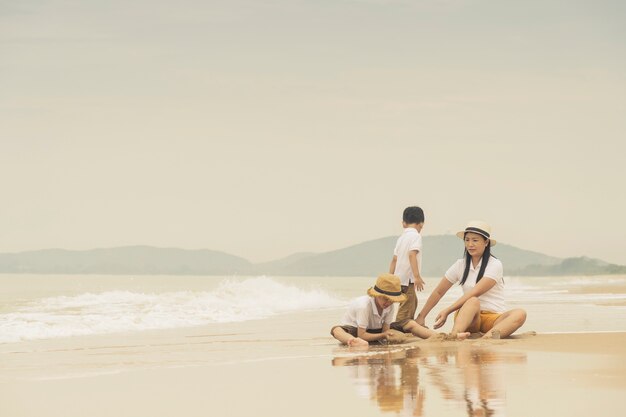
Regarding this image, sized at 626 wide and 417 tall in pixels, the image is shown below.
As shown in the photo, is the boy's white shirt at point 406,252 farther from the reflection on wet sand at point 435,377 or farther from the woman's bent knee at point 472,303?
the reflection on wet sand at point 435,377

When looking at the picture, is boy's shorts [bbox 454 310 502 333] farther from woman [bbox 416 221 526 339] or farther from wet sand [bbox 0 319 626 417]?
wet sand [bbox 0 319 626 417]

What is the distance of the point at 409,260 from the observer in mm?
10484

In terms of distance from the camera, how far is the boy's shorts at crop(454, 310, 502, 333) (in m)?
9.82

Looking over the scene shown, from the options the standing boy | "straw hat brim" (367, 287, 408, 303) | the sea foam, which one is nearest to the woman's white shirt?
the standing boy

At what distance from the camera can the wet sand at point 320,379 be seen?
548 cm

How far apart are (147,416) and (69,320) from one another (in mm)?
8743

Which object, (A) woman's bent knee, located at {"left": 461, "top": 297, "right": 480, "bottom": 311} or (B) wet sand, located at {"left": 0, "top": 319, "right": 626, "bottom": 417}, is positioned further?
(A) woman's bent knee, located at {"left": 461, "top": 297, "right": 480, "bottom": 311}

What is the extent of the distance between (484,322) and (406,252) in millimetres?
1224

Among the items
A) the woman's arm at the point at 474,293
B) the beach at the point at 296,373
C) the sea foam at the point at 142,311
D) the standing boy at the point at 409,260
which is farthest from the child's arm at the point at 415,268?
the sea foam at the point at 142,311

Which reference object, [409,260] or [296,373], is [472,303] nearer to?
Result: [409,260]

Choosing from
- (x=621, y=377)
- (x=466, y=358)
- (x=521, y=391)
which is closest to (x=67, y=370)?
(x=466, y=358)

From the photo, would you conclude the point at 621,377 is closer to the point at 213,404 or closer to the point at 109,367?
the point at 213,404

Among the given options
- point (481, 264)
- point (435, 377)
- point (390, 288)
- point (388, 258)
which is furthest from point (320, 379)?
point (388, 258)

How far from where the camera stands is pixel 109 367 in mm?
7816
